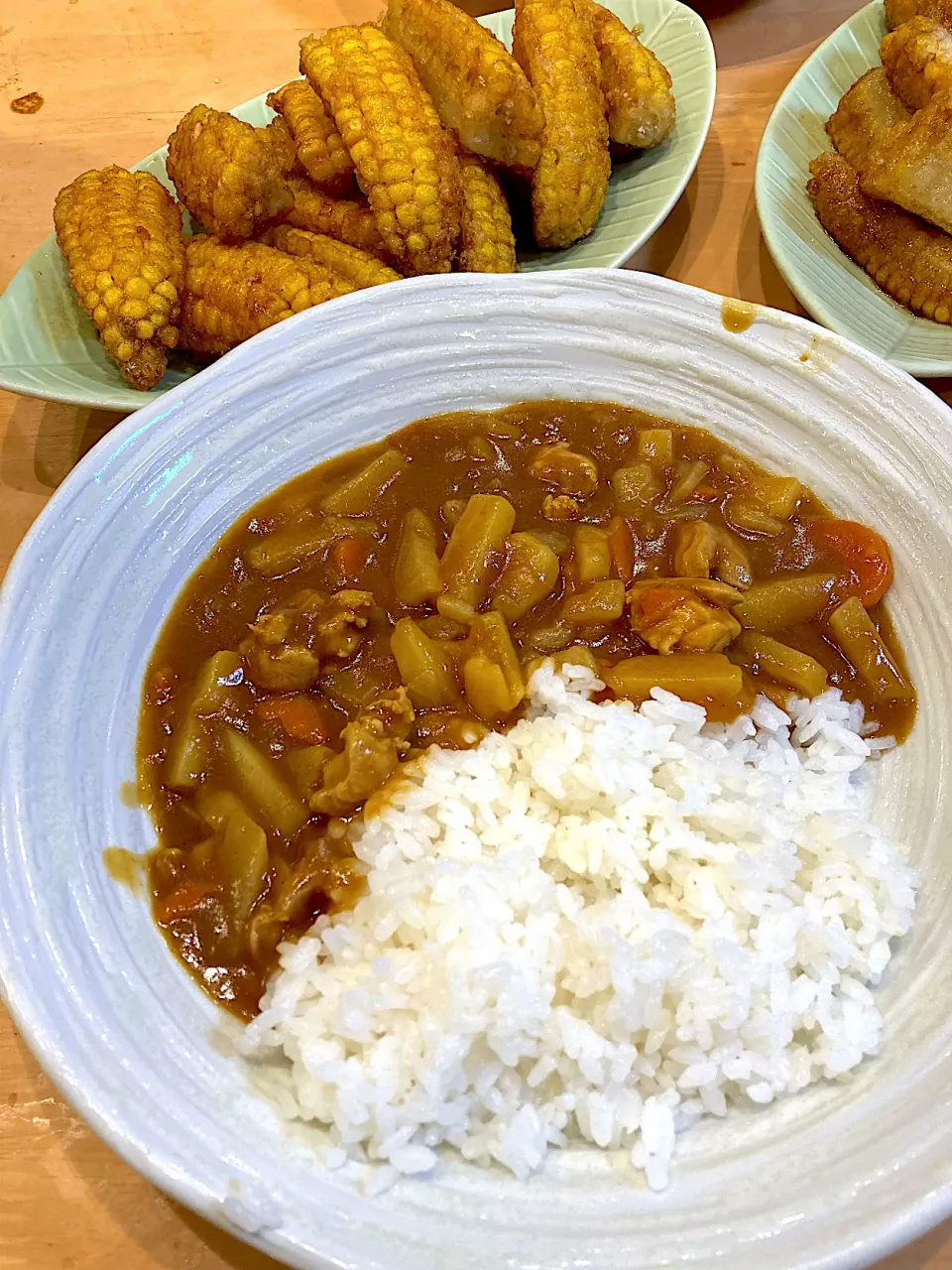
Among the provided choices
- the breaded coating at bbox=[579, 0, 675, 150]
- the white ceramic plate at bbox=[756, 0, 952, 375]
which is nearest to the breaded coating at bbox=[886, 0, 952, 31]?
the white ceramic plate at bbox=[756, 0, 952, 375]

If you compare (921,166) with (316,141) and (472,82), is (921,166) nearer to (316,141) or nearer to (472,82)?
(472,82)

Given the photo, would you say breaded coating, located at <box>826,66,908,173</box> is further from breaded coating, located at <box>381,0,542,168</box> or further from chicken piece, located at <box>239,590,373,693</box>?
chicken piece, located at <box>239,590,373,693</box>

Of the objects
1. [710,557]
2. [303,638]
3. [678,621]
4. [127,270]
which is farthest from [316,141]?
[678,621]

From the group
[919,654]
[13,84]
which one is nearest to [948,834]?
[919,654]

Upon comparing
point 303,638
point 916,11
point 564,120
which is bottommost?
point 303,638

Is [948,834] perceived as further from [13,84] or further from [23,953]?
[13,84]

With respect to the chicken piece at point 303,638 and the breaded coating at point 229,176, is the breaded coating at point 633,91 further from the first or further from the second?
the chicken piece at point 303,638

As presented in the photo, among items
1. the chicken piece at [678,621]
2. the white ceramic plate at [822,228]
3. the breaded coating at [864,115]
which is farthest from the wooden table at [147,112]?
the chicken piece at [678,621]
